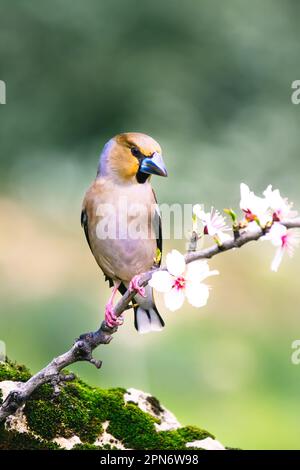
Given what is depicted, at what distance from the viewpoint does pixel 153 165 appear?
9.50ft

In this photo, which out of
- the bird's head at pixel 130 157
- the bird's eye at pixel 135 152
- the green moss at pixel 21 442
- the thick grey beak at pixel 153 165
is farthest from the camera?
the bird's eye at pixel 135 152

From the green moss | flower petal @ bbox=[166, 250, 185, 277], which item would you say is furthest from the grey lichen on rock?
flower petal @ bbox=[166, 250, 185, 277]

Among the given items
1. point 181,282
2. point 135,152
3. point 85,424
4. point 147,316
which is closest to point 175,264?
point 181,282

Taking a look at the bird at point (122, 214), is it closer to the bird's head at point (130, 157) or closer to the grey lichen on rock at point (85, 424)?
the bird's head at point (130, 157)

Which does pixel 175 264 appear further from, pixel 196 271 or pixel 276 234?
pixel 276 234

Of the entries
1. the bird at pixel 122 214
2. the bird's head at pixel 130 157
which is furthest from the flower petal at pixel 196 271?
the bird at pixel 122 214

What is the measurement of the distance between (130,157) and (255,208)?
1.29 m

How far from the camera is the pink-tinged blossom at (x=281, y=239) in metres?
1.92

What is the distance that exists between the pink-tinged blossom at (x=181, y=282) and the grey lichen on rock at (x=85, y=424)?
101 cm

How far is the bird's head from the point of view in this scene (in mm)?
3002

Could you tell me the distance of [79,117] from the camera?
779cm

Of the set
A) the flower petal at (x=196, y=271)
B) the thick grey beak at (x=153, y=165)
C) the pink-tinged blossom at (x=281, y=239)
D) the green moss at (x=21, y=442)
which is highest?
the thick grey beak at (x=153, y=165)
